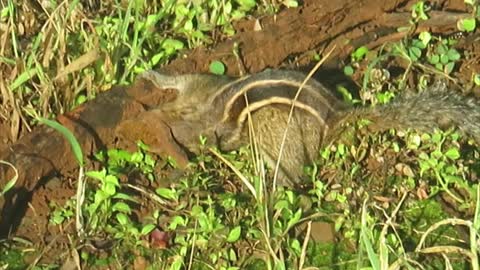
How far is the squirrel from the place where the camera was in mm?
4555

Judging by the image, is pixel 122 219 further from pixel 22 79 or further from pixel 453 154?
pixel 453 154

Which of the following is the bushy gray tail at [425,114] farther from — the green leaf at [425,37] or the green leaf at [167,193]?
the green leaf at [167,193]

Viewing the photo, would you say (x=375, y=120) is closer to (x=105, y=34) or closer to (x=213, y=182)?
(x=213, y=182)

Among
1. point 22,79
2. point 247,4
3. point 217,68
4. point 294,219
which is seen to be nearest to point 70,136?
point 22,79

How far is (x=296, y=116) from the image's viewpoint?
4594 millimetres

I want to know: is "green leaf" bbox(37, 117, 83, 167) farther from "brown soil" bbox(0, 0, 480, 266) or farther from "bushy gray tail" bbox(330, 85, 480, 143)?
"bushy gray tail" bbox(330, 85, 480, 143)

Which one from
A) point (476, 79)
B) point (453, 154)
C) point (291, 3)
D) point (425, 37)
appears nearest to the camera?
point (453, 154)

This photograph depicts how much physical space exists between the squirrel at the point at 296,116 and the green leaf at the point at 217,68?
0.20 metres

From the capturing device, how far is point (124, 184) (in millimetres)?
4469

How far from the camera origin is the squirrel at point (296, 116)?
4555 millimetres

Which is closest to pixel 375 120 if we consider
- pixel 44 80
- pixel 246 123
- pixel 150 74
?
pixel 246 123

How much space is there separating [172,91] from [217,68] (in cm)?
20

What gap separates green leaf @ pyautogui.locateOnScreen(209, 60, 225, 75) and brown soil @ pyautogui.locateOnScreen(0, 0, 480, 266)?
34mm

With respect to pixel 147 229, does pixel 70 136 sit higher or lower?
higher
